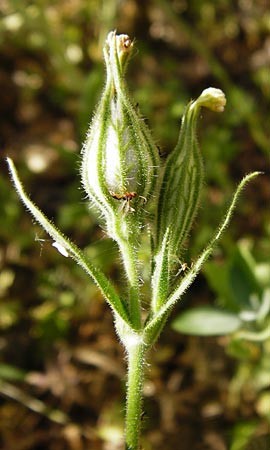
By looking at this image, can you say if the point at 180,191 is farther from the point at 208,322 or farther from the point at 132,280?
the point at 208,322

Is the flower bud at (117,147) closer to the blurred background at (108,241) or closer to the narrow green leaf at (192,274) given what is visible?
the narrow green leaf at (192,274)

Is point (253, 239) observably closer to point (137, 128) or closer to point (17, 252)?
point (17, 252)

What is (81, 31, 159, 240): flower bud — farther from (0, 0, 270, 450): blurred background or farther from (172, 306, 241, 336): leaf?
(172, 306, 241, 336): leaf

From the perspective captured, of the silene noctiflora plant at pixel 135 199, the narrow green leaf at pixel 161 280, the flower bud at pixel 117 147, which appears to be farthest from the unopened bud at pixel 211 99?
the narrow green leaf at pixel 161 280

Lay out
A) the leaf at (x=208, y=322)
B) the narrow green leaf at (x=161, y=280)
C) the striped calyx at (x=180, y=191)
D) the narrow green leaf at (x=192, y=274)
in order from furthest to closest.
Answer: the leaf at (x=208, y=322) → the striped calyx at (x=180, y=191) → the narrow green leaf at (x=161, y=280) → the narrow green leaf at (x=192, y=274)

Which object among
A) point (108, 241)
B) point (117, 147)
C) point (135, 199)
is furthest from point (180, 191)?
point (108, 241)

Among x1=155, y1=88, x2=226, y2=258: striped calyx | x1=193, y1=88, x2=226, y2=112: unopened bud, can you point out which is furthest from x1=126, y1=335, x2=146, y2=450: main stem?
x1=193, y1=88, x2=226, y2=112: unopened bud

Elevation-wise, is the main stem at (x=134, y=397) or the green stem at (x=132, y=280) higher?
the green stem at (x=132, y=280)
